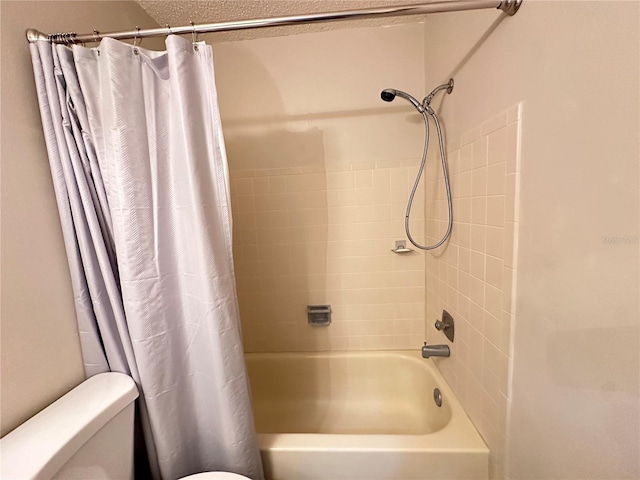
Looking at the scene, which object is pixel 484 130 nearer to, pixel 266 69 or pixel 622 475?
pixel 622 475

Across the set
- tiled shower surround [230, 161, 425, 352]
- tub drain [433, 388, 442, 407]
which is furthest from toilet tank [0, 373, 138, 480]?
tub drain [433, 388, 442, 407]

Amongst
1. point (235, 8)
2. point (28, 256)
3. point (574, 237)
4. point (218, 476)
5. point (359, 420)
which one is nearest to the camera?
point (574, 237)

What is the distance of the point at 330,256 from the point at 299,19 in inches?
45.7

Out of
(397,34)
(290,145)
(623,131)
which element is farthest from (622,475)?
(397,34)

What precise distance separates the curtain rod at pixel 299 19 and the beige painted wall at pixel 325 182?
29.5 inches

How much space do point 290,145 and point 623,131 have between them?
55.0 inches

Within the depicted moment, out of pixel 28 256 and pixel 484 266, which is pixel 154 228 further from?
pixel 484 266

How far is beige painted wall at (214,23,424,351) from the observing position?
1.54 m

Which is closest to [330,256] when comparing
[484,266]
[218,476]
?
[484,266]

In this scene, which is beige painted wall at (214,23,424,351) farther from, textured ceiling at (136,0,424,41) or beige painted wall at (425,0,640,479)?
beige painted wall at (425,0,640,479)

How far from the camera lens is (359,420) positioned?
1598mm

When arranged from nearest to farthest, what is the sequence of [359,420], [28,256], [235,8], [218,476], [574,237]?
[574,237]
[28,256]
[218,476]
[235,8]
[359,420]

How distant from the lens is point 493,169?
0.88 meters

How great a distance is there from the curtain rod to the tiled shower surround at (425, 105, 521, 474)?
315 millimetres
